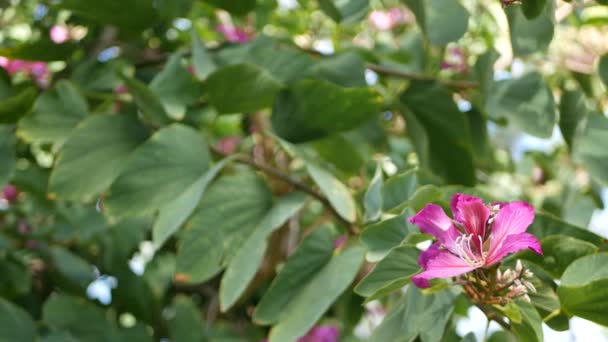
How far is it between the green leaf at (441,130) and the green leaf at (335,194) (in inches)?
8.3

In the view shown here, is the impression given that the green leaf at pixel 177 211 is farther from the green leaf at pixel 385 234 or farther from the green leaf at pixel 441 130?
the green leaf at pixel 441 130

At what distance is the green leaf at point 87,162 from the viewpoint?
780 mm

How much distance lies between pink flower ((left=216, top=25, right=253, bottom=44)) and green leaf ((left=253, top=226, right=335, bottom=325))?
760 mm

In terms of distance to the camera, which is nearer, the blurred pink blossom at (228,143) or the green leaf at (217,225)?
the green leaf at (217,225)

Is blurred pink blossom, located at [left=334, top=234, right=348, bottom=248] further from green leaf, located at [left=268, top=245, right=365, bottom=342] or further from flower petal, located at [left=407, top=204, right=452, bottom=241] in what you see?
flower petal, located at [left=407, top=204, right=452, bottom=241]

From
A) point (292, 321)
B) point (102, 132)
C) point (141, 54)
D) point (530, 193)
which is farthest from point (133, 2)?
point (530, 193)

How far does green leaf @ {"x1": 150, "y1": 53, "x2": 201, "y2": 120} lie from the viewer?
0.80 m

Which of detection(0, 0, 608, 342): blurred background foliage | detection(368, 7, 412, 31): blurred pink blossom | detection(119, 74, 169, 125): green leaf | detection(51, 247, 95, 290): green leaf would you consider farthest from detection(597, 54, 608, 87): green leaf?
detection(368, 7, 412, 31): blurred pink blossom

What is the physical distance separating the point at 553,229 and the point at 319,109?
0.28 metres

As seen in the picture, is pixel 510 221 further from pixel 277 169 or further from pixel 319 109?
pixel 277 169

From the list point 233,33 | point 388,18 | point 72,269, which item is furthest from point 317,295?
point 388,18

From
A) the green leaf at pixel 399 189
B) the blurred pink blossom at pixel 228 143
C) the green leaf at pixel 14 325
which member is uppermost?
the green leaf at pixel 399 189

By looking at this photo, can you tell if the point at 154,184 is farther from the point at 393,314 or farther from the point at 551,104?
the point at 551,104

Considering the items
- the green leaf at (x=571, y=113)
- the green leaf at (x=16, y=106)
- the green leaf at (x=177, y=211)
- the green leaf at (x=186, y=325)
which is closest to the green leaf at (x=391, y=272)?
the green leaf at (x=177, y=211)
